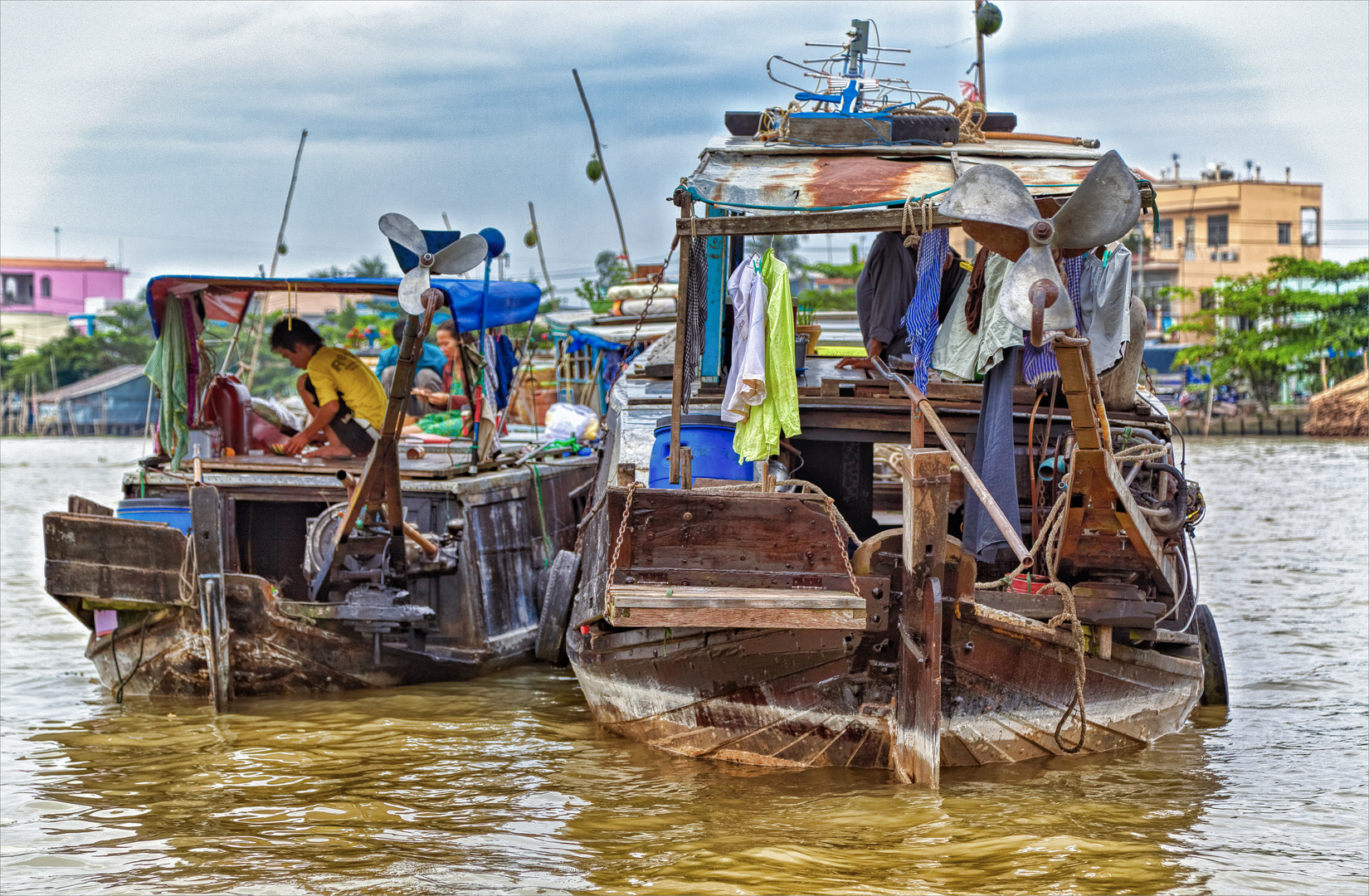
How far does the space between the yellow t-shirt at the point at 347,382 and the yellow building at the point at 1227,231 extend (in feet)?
141

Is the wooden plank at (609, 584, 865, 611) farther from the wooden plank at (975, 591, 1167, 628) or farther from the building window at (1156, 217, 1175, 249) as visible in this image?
the building window at (1156, 217, 1175, 249)

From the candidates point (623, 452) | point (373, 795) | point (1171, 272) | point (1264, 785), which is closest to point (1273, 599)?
point (1264, 785)

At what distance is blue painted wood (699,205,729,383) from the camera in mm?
7250

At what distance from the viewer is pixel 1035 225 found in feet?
15.1

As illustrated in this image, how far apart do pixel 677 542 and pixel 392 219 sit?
90.9 inches

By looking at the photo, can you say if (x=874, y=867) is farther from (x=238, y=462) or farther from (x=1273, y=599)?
(x=1273, y=599)

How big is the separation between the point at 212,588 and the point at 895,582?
3.88 meters

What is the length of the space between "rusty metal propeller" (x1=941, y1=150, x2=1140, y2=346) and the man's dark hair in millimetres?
5358

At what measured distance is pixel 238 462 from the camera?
27.2 feet

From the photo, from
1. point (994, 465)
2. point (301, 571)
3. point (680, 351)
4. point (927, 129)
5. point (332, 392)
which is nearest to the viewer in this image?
point (994, 465)

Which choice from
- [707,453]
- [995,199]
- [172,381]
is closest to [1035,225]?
[995,199]

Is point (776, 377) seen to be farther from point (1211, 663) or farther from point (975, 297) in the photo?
point (1211, 663)

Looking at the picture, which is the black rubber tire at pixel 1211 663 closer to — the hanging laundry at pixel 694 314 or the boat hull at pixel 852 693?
the boat hull at pixel 852 693

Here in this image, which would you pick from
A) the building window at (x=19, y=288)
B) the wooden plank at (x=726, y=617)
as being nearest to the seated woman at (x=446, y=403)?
the wooden plank at (x=726, y=617)
